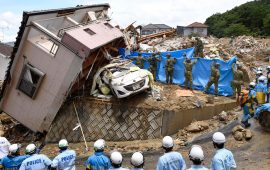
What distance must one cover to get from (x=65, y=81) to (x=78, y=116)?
145 cm

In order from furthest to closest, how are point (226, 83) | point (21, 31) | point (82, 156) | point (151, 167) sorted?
1. point (226, 83)
2. point (21, 31)
3. point (82, 156)
4. point (151, 167)

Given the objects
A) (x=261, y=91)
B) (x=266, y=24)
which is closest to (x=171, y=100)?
(x=261, y=91)

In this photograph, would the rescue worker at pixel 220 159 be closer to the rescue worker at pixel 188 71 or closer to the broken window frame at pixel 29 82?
the broken window frame at pixel 29 82

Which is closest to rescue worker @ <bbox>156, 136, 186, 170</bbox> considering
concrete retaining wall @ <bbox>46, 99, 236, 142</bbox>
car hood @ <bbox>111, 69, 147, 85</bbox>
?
concrete retaining wall @ <bbox>46, 99, 236, 142</bbox>

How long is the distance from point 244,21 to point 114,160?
53001 mm

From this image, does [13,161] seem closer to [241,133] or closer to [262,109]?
[241,133]

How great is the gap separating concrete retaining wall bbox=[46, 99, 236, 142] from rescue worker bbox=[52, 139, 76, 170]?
19.1 feet

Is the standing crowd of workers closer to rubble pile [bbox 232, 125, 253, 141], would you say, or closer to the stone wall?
rubble pile [bbox 232, 125, 253, 141]

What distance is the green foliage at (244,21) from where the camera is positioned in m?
49.3

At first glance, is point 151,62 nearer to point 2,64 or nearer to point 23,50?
point 23,50

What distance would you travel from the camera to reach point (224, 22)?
186ft

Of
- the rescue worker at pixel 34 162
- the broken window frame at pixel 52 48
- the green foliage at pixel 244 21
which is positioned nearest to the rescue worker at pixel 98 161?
the rescue worker at pixel 34 162

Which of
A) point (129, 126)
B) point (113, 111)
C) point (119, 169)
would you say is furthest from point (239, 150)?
point (119, 169)

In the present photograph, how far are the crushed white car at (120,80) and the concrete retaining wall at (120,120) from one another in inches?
22.6
